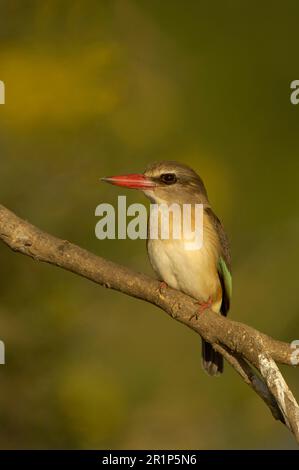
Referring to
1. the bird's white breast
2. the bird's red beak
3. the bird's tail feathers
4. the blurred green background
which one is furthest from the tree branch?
the blurred green background

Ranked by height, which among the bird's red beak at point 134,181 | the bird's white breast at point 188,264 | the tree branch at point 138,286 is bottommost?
the tree branch at point 138,286

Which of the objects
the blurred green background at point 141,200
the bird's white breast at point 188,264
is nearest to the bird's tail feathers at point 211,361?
the blurred green background at point 141,200

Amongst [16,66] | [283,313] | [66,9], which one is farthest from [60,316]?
[66,9]

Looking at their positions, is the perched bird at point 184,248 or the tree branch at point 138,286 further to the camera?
the perched bird at point 184,248

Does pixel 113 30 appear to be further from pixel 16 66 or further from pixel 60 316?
pixel 60 316

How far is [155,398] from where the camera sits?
155 inches

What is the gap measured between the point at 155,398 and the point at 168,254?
0.82 m

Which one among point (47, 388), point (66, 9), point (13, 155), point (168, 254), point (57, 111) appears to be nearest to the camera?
point (168, 254)

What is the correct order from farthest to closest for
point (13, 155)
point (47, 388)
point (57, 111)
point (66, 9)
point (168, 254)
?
point (66, 9) → point (57, 111) → point (13, 155) → point (47, 388) → point (168, 254)

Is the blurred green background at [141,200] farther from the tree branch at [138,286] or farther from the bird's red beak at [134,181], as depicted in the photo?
the tree branch at [138,286]

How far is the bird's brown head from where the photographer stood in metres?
3.47

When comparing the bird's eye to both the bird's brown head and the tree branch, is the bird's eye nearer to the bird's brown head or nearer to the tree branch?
the bird's brown head

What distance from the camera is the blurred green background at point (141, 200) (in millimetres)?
3908
